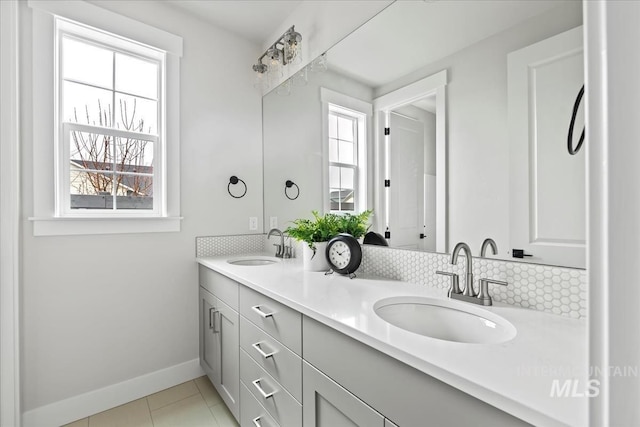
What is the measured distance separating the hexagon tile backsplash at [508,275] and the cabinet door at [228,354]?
2.60 feet

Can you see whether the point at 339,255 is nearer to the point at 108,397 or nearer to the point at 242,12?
the point at 108,397

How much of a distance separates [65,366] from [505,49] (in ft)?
8.91

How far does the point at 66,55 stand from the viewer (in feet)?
5.89

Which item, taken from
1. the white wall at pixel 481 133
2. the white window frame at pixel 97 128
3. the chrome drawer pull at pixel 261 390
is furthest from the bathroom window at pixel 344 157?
the white window frame at pixel 97 128

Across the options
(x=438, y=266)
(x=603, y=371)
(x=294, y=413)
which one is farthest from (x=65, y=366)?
(x=603, y=371)

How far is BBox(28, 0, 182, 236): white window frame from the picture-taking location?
164cm

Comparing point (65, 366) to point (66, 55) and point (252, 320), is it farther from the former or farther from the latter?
point (66, 55)

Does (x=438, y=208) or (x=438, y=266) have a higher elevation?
(x=438, y=208)

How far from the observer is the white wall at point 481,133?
3.54ft

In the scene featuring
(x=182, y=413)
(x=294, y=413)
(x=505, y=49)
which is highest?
(x=505, y=49)

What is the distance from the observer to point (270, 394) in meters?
1.26

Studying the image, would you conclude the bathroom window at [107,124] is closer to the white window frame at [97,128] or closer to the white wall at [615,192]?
the white window frame at [97,128]

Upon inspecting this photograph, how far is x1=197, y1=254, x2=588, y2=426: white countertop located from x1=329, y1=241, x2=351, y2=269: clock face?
0.28 m

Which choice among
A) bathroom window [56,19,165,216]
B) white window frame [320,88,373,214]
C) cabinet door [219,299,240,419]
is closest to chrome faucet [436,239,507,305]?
white window frame [320,88,373,214]
